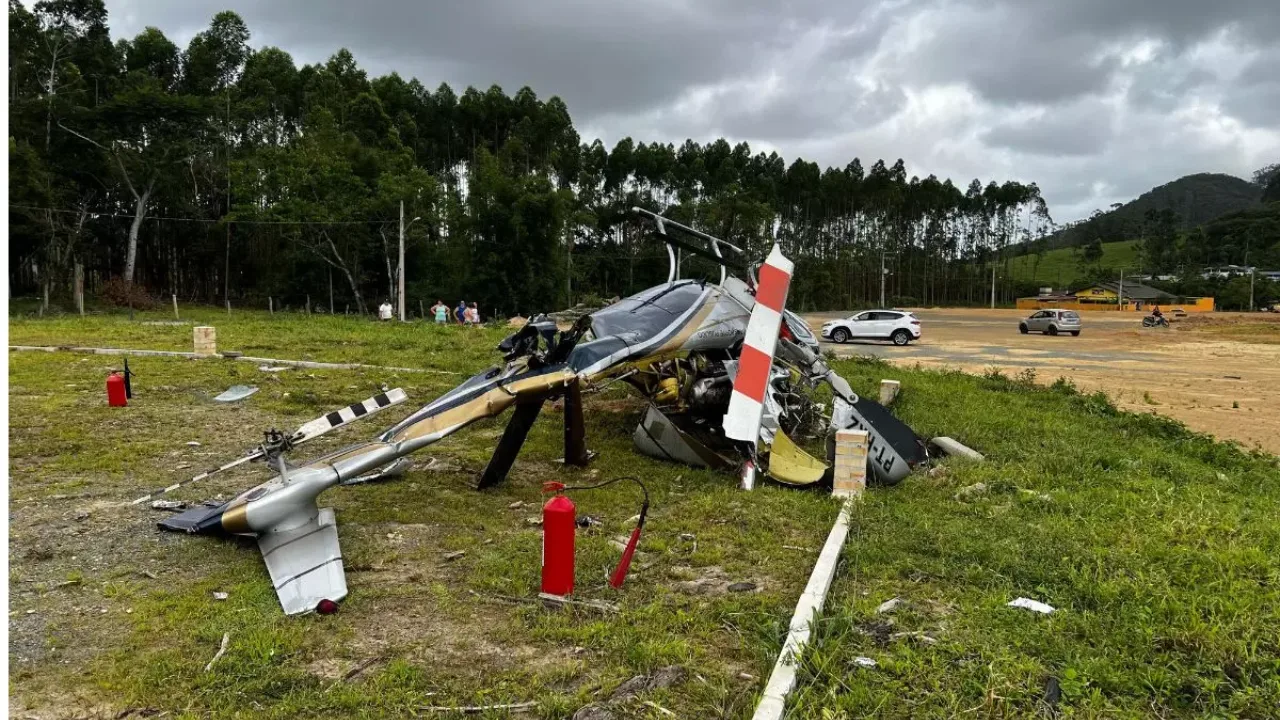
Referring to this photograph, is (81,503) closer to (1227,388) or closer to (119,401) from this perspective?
(119,401)

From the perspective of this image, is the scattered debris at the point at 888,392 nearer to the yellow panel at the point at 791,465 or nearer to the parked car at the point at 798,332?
the parked car at the point at 798,332

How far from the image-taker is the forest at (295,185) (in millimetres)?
36219

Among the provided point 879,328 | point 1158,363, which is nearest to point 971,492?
point 1158,363

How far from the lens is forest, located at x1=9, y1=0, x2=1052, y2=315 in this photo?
119 ft

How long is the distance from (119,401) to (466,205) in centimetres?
3534

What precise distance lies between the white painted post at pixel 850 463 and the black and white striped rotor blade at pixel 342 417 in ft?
12.5

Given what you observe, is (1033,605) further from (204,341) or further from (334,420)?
(204,341)

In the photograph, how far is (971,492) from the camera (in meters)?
6.68

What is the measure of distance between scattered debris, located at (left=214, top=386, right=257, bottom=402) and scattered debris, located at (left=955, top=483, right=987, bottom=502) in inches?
400

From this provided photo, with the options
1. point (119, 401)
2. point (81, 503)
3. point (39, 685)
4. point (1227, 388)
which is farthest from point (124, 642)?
point (1227, 388)

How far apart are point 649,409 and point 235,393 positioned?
7.24 metres

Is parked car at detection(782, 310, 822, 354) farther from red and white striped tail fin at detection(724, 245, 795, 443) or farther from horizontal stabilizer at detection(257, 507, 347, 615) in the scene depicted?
horizontal stabilizer at detection(257, 507, 347, 615)

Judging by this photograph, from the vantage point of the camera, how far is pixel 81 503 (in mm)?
6156

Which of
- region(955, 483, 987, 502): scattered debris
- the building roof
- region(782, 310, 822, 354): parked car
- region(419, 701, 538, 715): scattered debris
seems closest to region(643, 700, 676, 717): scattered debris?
region(419, 701, 538, 715): scattered debris
